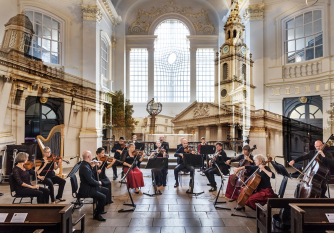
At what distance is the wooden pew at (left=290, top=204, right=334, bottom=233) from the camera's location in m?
2.47

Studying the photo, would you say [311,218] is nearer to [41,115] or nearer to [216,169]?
[216,169]

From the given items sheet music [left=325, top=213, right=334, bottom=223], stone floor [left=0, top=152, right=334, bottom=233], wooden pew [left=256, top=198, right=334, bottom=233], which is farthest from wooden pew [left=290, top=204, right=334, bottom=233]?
stone floor [left=0, top=152, right=334, bottom=233]

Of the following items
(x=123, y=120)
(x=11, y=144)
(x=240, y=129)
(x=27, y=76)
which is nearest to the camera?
(x=11, y=144)

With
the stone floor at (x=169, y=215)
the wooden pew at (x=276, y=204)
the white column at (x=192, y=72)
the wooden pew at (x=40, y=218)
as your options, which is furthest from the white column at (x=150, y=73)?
the wooden pew at (x=40, y=218)

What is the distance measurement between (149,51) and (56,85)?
738 cm

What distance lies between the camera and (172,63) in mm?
15164

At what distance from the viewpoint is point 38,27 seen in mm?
8094

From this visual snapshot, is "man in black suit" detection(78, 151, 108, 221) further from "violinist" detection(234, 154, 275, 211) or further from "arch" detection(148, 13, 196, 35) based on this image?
"arch" detection(148, 13, 196, 35)

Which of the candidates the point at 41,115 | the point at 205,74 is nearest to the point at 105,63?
the point at 41,115

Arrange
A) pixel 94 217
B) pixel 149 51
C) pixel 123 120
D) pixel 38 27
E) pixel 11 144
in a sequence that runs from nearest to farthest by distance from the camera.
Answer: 1. pixel 94 217
2. pixel 11 144
3. pixel 38 27
4. pixel 123 120
5. pixel 149 51

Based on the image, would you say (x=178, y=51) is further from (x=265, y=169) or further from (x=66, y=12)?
(x=265, y=169)

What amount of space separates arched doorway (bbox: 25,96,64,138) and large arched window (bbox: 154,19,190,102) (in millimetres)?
7382

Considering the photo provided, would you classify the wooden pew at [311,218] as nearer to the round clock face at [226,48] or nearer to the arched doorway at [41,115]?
the arched doorway at [41,115]

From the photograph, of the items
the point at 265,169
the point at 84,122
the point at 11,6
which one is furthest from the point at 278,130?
the point at 11,6
